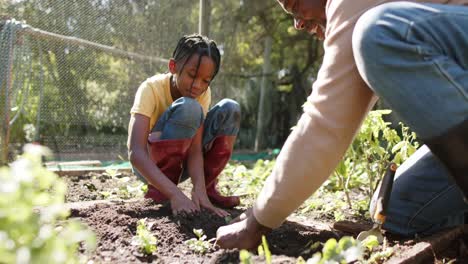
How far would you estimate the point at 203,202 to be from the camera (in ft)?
7.55

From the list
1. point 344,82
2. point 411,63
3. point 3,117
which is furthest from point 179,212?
point 3,117

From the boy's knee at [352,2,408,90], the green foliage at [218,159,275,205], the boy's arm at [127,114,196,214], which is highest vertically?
the boy's knee at [352,2,408,90]

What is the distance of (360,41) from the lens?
1.36m

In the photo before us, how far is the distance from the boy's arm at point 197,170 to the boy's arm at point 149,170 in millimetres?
172

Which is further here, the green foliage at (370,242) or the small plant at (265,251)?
the green foliage at (370,242)

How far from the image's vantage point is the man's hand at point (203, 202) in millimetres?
2201

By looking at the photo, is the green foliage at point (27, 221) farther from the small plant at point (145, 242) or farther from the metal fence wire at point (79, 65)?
the metal fence wire at point (79, 65)

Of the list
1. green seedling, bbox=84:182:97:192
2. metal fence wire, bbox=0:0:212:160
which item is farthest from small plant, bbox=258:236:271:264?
metal fence wire, bbox=0:0:212:160

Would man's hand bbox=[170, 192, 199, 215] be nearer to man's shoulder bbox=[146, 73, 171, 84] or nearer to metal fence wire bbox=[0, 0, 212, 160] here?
man's shoulder bbox=[146, 73, 171, 84]

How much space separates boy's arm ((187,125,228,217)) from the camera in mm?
2347

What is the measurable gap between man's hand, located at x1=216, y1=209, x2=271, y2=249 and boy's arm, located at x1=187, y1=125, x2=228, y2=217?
760mm

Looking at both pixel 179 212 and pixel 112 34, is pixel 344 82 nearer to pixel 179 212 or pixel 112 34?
pixel 179 212

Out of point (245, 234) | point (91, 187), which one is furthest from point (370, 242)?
point (91, 187)

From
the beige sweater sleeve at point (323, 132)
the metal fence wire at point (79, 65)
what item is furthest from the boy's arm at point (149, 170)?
the metal fence wire at point (79, 65)
